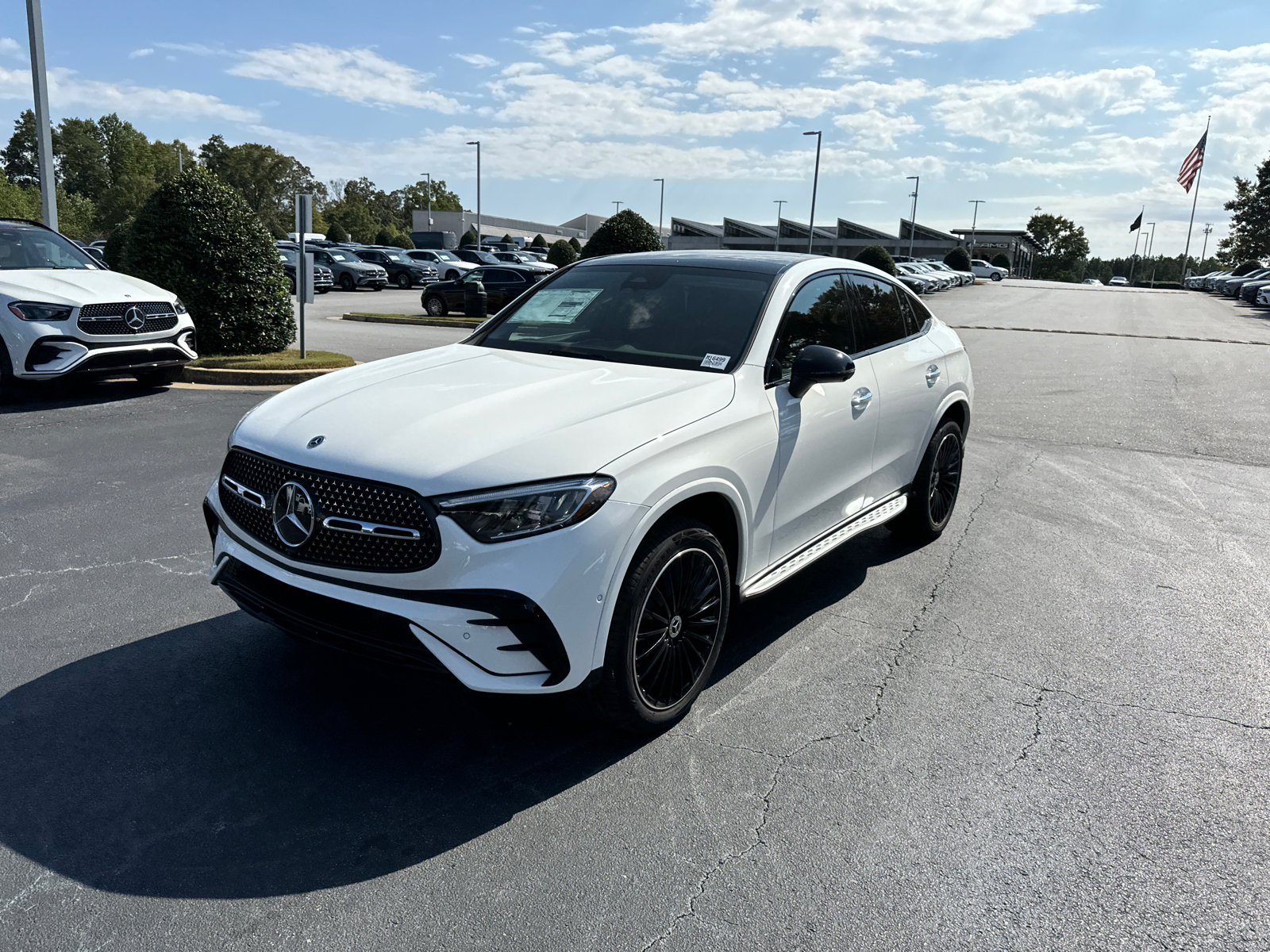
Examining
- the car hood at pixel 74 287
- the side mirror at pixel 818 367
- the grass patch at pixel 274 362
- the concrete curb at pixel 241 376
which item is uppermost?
the side mirror at pixel 818 367

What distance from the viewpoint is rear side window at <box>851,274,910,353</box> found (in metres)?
5.00

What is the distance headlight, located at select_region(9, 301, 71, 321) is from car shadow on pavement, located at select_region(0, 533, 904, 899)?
6.29 m

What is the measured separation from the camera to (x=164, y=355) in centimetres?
981

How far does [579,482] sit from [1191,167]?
61137 millimetres

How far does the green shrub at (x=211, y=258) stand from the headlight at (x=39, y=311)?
2.82 metres

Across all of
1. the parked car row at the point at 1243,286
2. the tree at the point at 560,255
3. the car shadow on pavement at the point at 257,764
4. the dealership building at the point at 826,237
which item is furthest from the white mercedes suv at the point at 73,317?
the dealership building at the point at 826,237

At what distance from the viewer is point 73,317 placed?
9.06 metres

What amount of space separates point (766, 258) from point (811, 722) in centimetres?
234

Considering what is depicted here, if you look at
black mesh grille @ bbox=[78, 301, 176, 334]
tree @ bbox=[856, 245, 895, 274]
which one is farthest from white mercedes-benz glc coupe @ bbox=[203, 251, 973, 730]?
tree @ bbox=[856, 245, 895, 274]

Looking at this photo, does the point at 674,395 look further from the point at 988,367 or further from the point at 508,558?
the point at 988,367

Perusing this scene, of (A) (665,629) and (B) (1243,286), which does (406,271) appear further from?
A: (B) (1243,286)

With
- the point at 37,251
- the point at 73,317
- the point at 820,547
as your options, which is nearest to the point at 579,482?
the point at 820,547

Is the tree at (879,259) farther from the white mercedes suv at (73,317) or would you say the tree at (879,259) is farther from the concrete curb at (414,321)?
the white mercedes suv at (73,317)

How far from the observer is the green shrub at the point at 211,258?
11.8 meters
